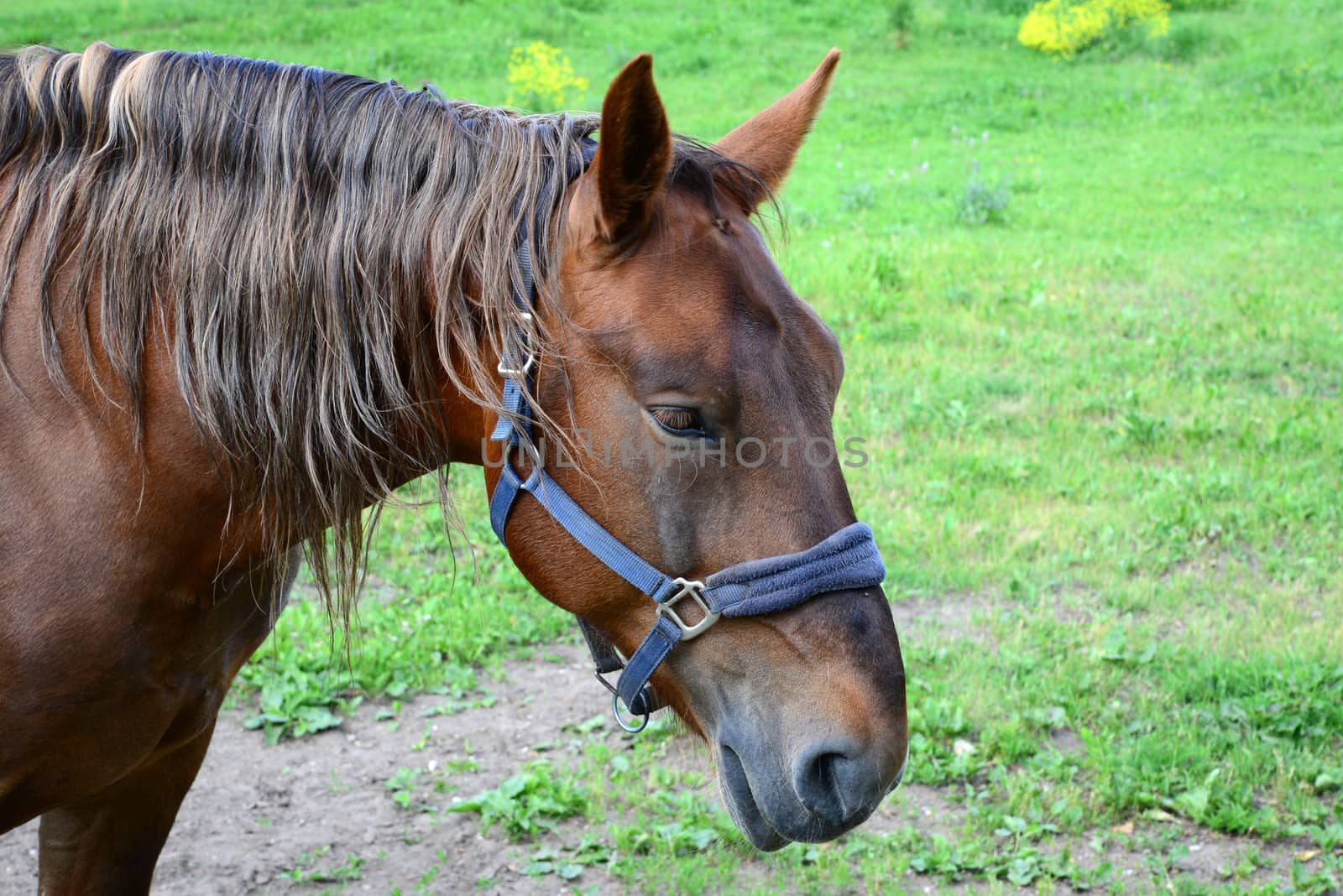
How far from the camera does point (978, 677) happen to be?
3.66 meters

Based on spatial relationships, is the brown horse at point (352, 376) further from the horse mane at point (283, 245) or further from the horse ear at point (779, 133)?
the horse ear at point (779, 133)

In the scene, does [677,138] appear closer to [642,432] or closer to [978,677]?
[642,432]

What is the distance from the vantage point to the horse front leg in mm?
2160

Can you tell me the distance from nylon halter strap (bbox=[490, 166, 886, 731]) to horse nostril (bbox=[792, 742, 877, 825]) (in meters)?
0.23

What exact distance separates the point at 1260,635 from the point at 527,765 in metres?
2.51

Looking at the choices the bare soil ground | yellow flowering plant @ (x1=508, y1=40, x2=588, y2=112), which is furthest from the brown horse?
yellow flowering plant @ (x1=508, y1=40, x2=588, y2=112)

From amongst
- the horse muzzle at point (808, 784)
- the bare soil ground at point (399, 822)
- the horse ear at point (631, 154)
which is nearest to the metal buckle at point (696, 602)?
the horse muzzle at point (808, 784)

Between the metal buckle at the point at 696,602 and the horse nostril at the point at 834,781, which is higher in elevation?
the metal buckle at the point at 696,602

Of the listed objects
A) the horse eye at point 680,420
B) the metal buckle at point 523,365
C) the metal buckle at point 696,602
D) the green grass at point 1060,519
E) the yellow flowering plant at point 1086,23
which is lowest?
the green grass at point 1060,519

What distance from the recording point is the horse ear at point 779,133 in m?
2.04

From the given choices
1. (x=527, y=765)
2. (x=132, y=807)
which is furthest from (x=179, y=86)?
(x=527, y=765)

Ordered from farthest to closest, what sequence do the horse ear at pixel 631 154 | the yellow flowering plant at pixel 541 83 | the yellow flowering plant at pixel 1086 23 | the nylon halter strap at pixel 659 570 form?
the yellow flowering plant at pixel 1086 23, the yellow flowering plant at pixel 541 83, the nylon halter strap at pixel 659 570, the horse ear at pixel 631 154

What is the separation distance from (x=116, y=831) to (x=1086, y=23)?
1652 centimetres

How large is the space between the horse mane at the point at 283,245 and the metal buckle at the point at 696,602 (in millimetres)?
396
